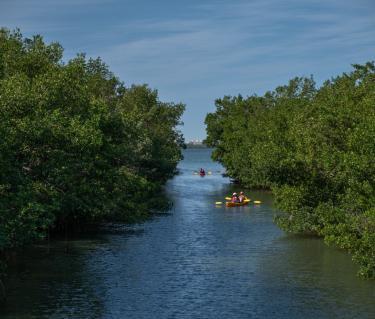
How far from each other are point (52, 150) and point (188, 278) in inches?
428

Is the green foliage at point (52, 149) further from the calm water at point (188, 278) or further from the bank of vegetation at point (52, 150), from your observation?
the calm water at point (188, 278)

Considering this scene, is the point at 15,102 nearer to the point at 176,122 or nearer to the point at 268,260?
the point at 268,260

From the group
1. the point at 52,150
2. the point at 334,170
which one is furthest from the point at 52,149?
the point at 334,170

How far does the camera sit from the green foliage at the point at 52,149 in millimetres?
29797

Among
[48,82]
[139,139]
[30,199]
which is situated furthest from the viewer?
[139,139]

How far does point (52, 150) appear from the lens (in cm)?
3766

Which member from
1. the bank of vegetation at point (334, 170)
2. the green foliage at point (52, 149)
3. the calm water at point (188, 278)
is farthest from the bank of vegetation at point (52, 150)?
the bank of vegetation at point (334, 170)

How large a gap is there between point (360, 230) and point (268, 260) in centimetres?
822

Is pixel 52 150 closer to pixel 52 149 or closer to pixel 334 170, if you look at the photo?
pixel 52 149

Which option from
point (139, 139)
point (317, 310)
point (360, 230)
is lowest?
point (317, 310)

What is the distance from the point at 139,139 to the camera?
69188 mm

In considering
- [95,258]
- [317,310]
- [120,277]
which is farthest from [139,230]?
[317,310]

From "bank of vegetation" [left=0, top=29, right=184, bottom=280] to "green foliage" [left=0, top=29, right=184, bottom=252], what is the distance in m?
0.06

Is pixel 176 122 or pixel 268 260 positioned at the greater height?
pixel 176 122
